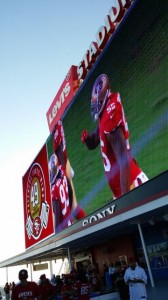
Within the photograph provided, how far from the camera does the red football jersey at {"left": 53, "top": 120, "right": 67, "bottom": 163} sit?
24797mm

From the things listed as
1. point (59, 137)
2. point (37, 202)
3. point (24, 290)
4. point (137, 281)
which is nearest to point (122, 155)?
point (137, 281)

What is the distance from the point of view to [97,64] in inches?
816

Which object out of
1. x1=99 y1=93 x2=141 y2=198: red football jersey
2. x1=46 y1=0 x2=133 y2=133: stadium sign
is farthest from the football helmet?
x1=46 y1=0 x2=133 y2=133: stadium sign

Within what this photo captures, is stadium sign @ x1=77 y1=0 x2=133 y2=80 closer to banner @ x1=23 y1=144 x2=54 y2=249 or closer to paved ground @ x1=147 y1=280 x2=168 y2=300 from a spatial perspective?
banner @ x1=23 y1=144 x2=54 y2=249

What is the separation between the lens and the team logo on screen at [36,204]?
2906cm

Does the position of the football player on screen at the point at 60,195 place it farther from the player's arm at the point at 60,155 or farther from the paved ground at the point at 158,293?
the paved ground at the point at 158,293

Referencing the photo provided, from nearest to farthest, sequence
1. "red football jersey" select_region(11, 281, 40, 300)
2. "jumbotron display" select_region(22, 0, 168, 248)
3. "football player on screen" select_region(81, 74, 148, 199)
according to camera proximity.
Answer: "red football jersey" select_region(11, 281, 40, 300), "jumbotron display" select_region(22, 0, 168, 248), "football player on screen" select_region(81, 74, 148, 199)

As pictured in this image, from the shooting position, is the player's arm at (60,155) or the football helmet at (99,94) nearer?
the football helmet at (99,94)

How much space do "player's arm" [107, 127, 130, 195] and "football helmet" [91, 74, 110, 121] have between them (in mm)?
2478

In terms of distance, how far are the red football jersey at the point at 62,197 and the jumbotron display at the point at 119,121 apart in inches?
2.9

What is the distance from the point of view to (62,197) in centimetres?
Answer: 2472

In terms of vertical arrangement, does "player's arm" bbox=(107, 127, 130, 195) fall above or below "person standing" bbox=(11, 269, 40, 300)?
above

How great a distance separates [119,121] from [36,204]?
54.2 feet

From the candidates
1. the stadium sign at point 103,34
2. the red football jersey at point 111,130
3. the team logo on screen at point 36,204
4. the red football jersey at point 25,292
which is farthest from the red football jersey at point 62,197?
the red football jersey at point 25,292
